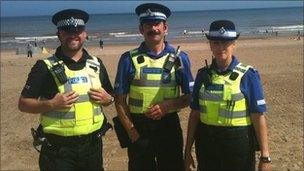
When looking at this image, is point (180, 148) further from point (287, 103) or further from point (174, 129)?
point (287, 103)

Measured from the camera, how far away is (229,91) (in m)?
4.70

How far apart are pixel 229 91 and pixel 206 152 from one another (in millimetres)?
789

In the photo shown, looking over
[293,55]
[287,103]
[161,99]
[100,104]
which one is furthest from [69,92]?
[293,55]

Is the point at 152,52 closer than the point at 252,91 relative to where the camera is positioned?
No

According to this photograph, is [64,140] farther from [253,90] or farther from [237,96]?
[253,90]

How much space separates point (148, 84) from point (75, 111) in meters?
0.91

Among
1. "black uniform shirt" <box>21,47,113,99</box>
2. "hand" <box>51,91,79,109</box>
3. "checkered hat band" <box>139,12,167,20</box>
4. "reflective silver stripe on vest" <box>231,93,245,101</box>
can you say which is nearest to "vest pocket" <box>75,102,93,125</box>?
"hand" <box>51,91,79,109</box>

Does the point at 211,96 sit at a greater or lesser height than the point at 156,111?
greater

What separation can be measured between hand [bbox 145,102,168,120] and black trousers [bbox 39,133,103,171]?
70cm

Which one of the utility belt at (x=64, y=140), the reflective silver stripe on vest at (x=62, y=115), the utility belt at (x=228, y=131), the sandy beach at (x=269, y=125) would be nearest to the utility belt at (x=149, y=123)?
the utility belt at (x=228, y=131)

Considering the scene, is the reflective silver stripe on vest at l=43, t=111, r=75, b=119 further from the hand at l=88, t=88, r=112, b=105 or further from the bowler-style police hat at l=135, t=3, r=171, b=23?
the bowler-style police hat at l=135, t=3, r=171, b=23

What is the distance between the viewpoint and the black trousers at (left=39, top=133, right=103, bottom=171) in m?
4.86

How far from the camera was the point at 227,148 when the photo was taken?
4.84m

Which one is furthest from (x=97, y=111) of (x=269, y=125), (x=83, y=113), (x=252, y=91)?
(x=269, y=125)
